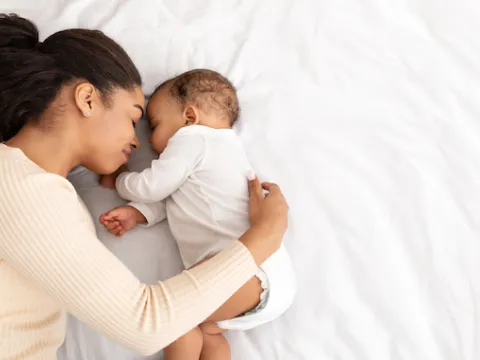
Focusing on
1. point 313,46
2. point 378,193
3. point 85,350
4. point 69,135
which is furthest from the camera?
point 313,46

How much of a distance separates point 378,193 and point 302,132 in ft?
0.76

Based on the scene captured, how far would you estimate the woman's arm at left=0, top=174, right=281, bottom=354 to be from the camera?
856 mm

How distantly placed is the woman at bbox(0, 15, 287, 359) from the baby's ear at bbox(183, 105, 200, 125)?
0.12m

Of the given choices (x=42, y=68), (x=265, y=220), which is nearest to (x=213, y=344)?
(x=265, y=220)

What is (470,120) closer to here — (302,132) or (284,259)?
(302,132)

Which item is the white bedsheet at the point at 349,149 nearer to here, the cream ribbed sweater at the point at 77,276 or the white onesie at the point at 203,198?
the white onesie at the point at 203,198

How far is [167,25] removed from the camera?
1445 millimetres

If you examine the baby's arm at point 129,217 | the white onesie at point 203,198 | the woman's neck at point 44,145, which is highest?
the woman's neck at point 44,145

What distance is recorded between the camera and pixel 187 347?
1108 mm

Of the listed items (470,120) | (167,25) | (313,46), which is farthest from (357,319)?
(167,25)

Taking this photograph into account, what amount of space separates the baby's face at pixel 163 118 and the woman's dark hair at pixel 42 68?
0.44 ft

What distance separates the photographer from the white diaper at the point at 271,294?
1110 millimetres

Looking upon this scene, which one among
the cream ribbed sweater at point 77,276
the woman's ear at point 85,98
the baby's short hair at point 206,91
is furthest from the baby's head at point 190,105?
the cream ribbed sweater at point 77,276

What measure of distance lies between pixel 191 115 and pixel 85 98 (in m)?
0.28
